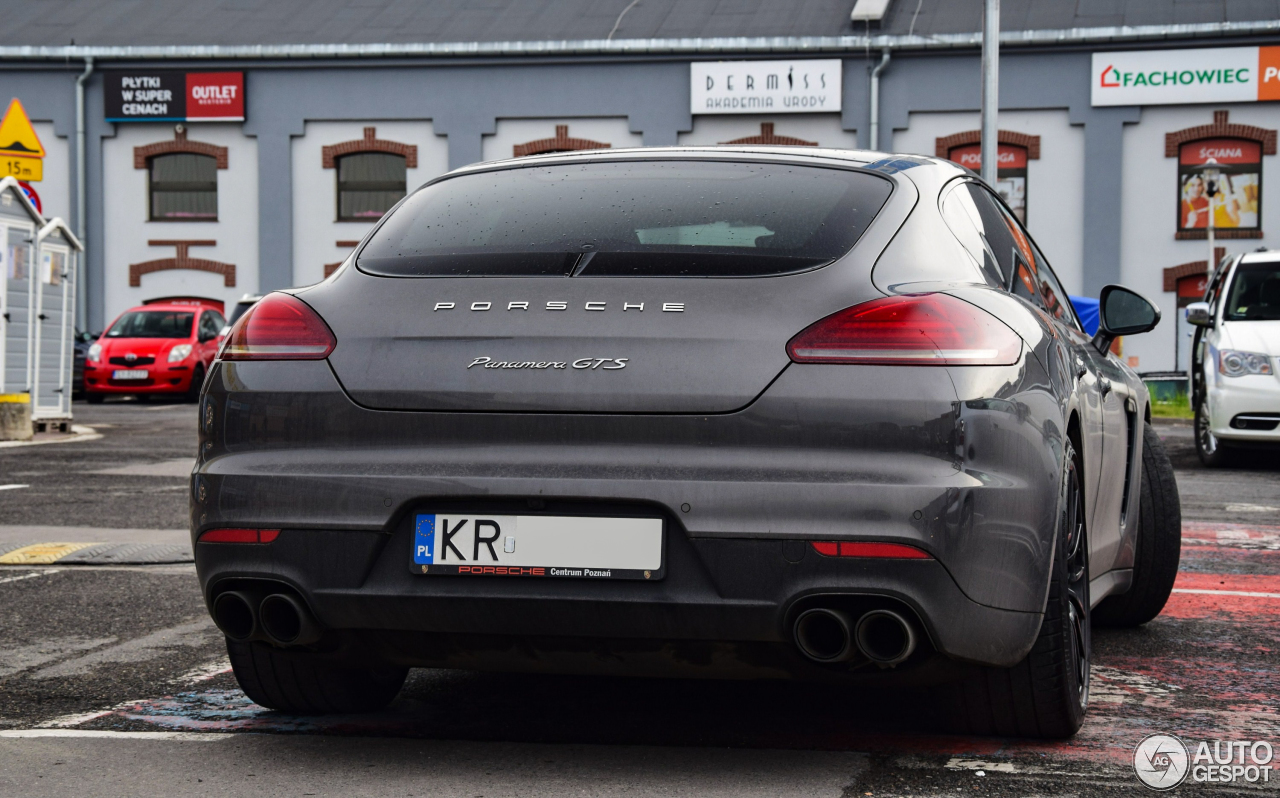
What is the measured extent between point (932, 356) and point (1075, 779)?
0.98 m

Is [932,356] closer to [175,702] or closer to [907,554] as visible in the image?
[907,554]

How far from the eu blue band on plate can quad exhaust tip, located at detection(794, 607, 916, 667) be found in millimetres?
795

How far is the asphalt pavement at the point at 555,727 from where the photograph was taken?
11.6 ft

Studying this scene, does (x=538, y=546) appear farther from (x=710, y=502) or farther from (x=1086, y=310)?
(x=1086, y=310)

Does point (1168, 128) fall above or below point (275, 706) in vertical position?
above

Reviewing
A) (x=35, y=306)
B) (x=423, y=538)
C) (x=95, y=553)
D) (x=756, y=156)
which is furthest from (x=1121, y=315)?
(x=35, y=306)

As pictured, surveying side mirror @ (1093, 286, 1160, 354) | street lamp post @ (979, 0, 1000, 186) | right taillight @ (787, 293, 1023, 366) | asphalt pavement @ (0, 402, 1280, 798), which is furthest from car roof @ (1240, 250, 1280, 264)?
right taillight @ (787, 293, 1023, 366)

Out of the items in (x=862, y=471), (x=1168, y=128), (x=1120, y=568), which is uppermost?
(x=1168, y=128)

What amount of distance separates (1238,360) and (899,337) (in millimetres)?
10176

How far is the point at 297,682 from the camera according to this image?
412 cm

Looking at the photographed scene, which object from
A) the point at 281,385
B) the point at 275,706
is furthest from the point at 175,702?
the point at 281,385

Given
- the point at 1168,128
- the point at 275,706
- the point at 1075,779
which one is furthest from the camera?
the point at 1168,128

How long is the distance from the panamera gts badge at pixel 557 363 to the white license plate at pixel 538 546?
1.05 feet

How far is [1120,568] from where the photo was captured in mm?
5043
